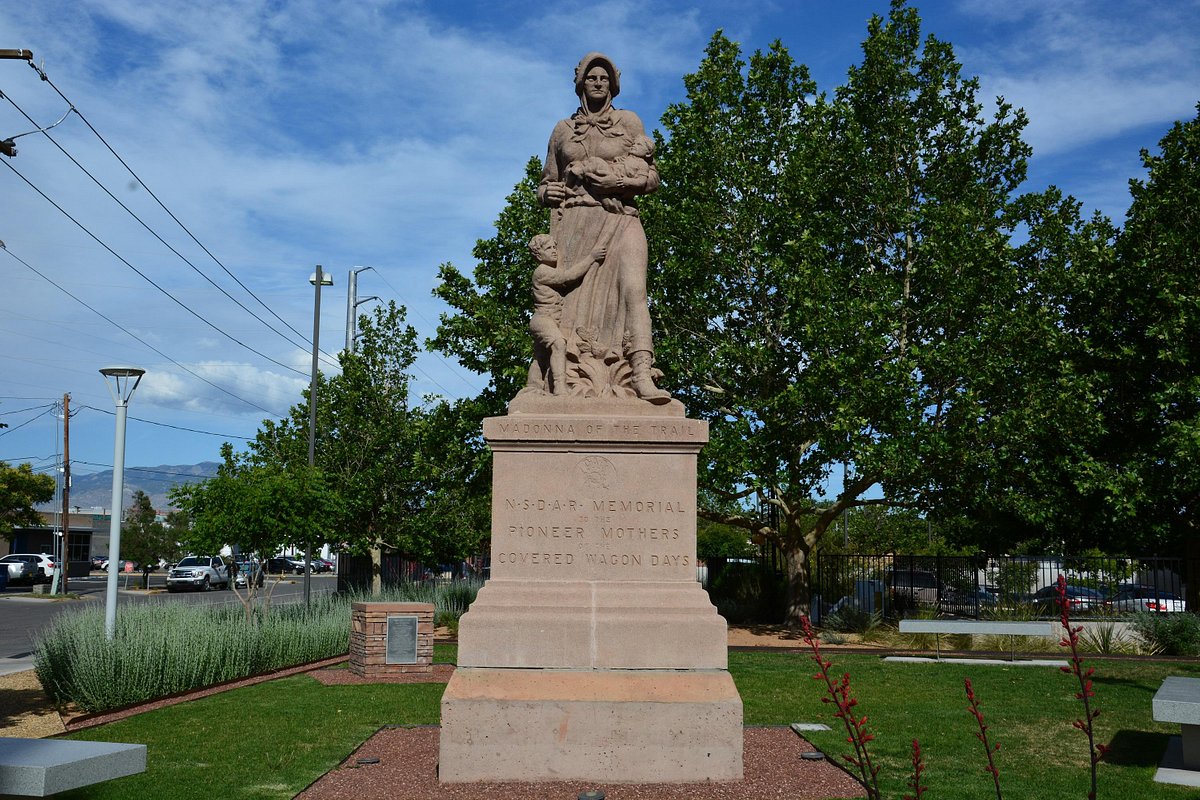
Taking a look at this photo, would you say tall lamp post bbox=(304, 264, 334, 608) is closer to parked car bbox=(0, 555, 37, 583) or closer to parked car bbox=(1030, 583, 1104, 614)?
parked car bbox=(1030, 583, 1104, 614)

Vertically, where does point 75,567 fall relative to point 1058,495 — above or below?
below

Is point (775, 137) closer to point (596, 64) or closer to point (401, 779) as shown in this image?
point (596, 64)

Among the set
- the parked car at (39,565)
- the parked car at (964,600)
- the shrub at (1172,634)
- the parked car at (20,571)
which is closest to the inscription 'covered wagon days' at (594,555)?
the shrub at (1172,634)

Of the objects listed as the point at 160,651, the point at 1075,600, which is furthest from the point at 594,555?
the point at 1075,600

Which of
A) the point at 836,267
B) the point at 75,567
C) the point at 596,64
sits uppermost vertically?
the point at 836,267

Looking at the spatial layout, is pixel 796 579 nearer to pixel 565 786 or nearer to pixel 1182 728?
pixel 1182 728

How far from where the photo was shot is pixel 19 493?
51.1m

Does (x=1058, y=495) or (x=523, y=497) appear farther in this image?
(x=1058, y=495)

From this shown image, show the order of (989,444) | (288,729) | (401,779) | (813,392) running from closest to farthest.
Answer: (401,779), (288,729), (813,392), (989,444)

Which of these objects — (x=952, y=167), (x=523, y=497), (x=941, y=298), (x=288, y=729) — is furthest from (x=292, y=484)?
(x=952, y=167)

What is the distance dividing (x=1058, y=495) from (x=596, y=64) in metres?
17.7

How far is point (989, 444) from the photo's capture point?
2183 centimetres

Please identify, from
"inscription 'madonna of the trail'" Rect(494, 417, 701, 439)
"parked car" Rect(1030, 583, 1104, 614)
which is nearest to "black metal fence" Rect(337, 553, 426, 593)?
"parked car" Rect(1030, 583, 1104, 614)

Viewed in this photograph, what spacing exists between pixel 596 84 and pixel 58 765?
6.43 m
